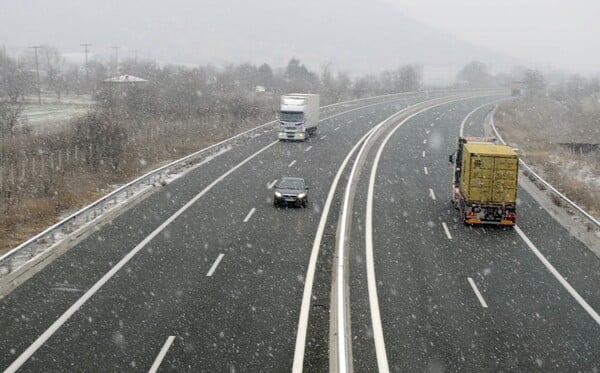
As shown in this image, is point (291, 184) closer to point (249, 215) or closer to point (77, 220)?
point (249, 215)

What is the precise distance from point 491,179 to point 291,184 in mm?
9037

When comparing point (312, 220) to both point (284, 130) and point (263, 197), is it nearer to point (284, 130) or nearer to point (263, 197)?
point (263, 197)

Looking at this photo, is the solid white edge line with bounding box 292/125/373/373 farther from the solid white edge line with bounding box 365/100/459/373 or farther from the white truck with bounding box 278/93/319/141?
the white truck with bounding box 278/93/319/141

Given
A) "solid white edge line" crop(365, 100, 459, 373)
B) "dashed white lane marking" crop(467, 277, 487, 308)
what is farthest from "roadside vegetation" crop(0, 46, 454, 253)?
"dashed white lane marking" crop(467, 277, 487, 308)

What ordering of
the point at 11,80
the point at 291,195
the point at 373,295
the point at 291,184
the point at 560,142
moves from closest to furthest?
the point at 373,295, the point at 291,195, the point at 291,184, the point at 560,142, the point at 11,80

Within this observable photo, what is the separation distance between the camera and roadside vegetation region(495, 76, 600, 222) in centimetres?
3444

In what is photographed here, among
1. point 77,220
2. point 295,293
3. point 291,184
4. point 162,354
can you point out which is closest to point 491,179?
point 291,184

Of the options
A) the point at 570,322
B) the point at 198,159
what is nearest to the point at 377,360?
the point at 570,322

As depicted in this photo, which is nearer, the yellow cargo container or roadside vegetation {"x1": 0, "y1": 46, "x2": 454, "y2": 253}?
the yellow cargo container

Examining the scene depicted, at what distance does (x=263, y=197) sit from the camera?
29969 mm

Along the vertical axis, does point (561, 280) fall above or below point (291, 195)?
below

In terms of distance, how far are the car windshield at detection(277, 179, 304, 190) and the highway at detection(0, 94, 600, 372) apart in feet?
3.79

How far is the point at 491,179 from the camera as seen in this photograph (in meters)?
25.0

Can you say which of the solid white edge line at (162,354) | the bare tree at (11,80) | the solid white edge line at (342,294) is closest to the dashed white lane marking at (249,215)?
the solid white edge line at (342,294)
